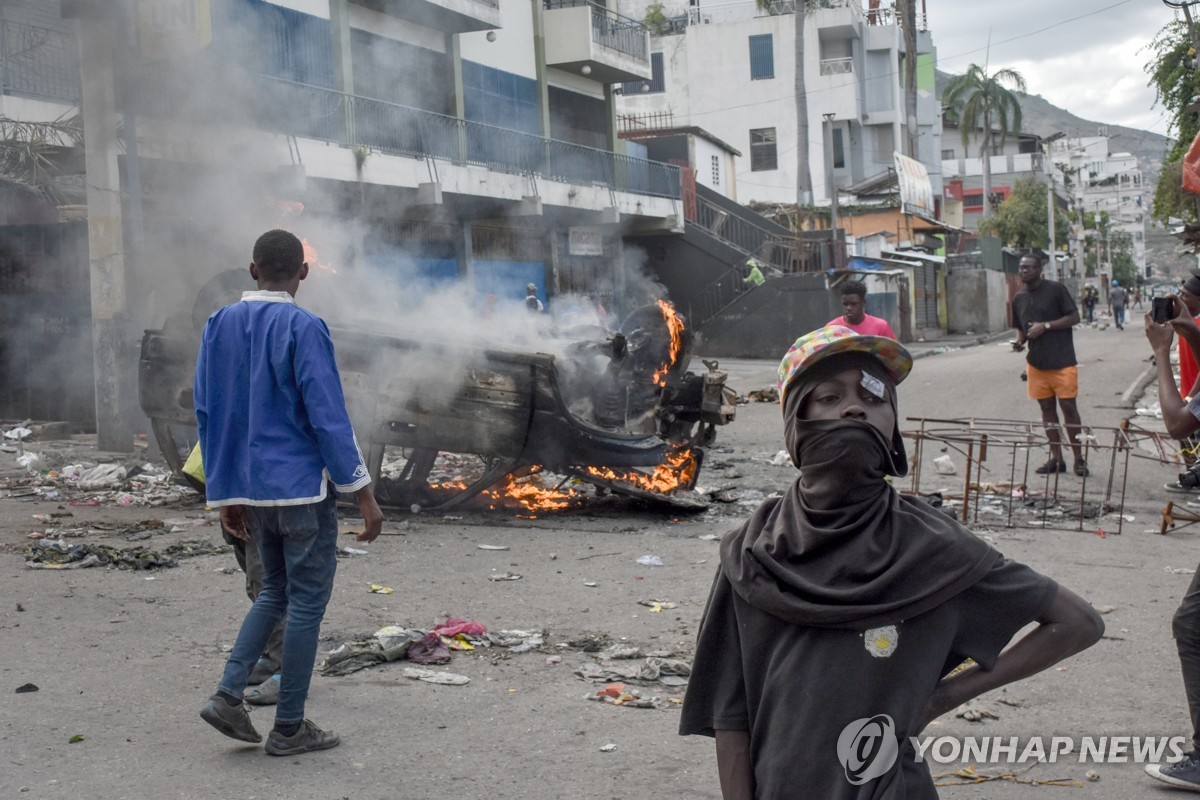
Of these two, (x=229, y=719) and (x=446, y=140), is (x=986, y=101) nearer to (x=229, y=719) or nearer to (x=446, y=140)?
(x=446, y=140)

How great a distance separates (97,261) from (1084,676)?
9871 millimetres

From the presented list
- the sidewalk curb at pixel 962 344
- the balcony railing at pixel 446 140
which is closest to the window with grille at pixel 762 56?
the sidewalk curb at pixel 962 344

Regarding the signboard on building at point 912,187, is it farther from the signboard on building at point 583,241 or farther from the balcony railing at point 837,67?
the signboard on building at point 583,241

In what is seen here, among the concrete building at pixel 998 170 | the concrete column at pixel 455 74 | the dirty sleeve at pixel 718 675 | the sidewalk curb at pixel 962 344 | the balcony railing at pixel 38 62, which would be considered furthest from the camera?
the concrete building at pixel 998 170

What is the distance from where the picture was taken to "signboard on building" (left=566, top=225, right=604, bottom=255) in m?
26.0

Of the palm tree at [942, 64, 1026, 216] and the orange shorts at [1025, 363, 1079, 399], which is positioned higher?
the palm tree at [942, 64, 1026, 216]

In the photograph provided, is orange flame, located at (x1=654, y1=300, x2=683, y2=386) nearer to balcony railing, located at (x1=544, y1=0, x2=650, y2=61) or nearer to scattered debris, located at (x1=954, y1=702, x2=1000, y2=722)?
scattered debris, located at (x1=954, y1=702, x2=1000, y2=722)

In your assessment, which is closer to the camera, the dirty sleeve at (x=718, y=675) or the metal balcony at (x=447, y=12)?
the dirty sleeve at (x=718, y=675)

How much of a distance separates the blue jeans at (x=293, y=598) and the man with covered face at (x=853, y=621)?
214 cm

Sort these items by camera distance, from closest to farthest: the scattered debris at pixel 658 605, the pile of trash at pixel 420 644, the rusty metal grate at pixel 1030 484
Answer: the pile of trash at pixel 420 644 < the scattered debris at pixel 658 605 < the rusty metal grate at pixel 1030 484

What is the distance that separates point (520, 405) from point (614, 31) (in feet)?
69.8

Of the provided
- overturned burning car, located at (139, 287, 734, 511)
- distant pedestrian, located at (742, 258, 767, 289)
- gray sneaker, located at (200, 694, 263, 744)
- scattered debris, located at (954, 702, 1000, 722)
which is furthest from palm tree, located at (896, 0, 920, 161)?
gray sneaker, located at (200, 694, 263, 744)

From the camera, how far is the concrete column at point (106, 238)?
11.1 meters

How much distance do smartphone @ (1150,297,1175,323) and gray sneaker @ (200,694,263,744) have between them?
10.9 ft
